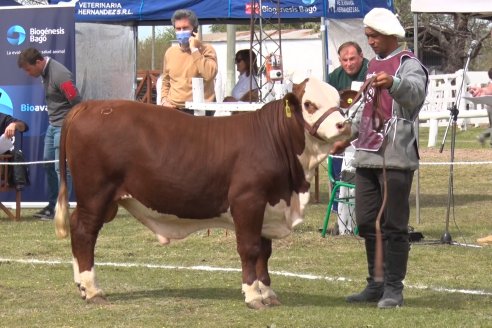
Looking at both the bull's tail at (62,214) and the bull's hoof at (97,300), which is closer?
the bull's hoof at (97,300)

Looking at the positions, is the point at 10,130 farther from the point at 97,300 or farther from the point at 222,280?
the point at 97,300

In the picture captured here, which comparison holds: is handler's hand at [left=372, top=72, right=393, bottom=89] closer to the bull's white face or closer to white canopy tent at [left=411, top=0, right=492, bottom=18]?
the bull's white face

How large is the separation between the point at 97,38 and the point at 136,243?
19.6ft

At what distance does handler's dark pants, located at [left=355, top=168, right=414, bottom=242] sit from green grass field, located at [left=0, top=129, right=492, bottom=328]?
573 millimetres

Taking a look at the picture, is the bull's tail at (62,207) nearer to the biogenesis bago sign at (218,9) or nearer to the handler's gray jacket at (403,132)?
the handler's gray jacket at (403,132)

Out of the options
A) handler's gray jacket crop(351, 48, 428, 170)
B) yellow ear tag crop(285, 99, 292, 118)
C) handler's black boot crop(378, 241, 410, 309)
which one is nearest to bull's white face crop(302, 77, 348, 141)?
yellow ear tag crop(285, 99, 292, 118)

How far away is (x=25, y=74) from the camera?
54.0 feet

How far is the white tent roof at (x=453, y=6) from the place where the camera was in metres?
12.5

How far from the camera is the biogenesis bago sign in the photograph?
1648 cm

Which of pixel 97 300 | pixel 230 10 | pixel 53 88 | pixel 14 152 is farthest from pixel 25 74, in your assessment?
pixel 97 300

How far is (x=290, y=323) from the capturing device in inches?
314

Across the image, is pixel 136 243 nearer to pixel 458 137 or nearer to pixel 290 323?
pixel 290 323

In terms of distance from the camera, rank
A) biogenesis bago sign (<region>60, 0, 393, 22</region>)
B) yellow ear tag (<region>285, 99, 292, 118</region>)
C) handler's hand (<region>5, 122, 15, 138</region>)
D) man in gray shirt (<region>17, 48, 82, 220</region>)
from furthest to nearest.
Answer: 1. biogenesis bago sign (<region>60, 0, 393, 22</region>)
2. handler's hand (<region>5, 122, 15, 138</region>)
3. man in gray shirt (<region>17, 48, 82, 220</region>)
4. yellow ear tag (<region>285, 99, 292, 118</region>)

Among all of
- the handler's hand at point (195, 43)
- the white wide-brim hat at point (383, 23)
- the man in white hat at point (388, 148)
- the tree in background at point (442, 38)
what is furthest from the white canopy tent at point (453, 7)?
the tree in background at point (442, 38)
